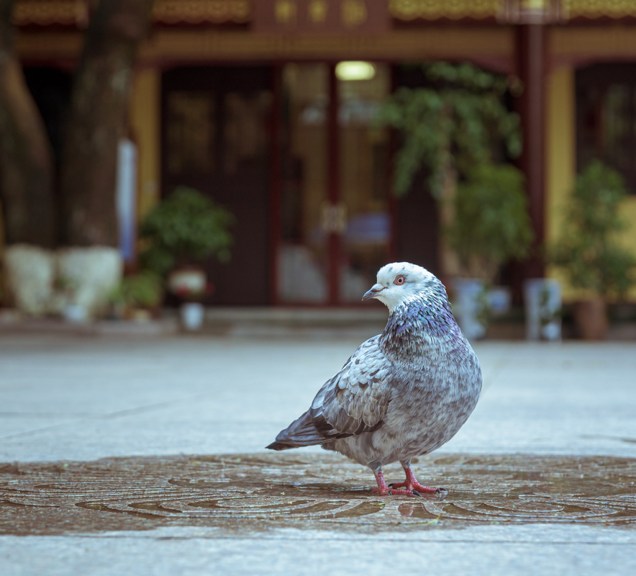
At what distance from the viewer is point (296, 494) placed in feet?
14.9

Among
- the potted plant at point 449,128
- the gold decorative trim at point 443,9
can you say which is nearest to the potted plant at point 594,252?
the potted plant at point 449,128

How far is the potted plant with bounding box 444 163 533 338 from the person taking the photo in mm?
16281

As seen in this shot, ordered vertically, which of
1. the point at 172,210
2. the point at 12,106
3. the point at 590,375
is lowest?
the point at 590,375

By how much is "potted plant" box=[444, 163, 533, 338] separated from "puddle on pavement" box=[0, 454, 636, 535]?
10.7 metres

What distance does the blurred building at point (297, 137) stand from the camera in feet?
61.4

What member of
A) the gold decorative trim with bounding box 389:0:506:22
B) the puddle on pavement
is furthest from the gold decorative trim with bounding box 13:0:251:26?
the puddle on pavement

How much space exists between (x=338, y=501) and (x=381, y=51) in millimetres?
14713

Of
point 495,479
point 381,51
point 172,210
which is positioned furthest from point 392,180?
point 495,479

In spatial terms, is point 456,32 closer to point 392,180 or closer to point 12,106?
point 392,180

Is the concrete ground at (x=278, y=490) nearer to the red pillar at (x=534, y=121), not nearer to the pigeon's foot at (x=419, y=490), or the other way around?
the pigeon's foot at (x=419, y=490)

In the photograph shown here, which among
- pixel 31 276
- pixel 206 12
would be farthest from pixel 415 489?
pixel 206 12

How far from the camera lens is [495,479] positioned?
4.95 meters

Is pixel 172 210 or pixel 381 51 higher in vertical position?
pixel 381 51

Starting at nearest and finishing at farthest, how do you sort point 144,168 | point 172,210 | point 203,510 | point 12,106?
point 203,510 → point 12,106 → point 172,210 → point 144,168
